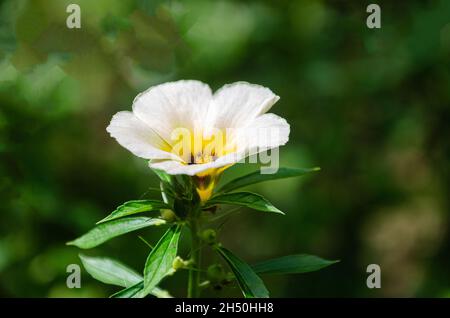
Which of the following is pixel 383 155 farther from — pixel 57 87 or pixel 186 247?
pixel 57 87

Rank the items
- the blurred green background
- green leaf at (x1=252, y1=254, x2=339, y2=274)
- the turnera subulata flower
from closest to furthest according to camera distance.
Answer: the turnera subulata flower, green leaf at (x1=252, y1=254, x2=339, y2=274), the blurred green background

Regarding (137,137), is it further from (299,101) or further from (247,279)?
(299,101)

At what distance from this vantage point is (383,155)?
9.30 ft

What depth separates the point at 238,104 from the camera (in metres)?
1.26

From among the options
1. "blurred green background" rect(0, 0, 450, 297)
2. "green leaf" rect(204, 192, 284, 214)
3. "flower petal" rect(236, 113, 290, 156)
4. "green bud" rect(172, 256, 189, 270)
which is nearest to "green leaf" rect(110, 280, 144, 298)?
"green bud" rect(172, 256, 189, 270)

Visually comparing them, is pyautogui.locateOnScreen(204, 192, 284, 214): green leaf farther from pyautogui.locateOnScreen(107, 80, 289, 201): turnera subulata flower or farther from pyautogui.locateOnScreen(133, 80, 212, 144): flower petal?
pyautogui.locateOnScreen(133, 80, 212, 144): flower petal

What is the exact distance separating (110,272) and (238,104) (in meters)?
0.49

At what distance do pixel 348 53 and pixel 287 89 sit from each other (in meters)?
0.33

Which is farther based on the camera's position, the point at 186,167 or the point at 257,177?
the point at 257,177

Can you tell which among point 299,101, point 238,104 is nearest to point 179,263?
point 238,104

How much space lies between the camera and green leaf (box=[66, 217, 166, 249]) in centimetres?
116

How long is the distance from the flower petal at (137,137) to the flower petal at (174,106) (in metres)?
0.02
